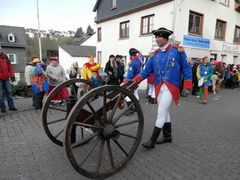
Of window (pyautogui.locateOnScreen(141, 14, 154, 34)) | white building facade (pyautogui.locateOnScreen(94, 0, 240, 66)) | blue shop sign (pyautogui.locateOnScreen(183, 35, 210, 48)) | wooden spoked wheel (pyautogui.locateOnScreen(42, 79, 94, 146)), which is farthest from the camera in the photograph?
window (pyautogui.locateOnScreen(141, 14, 154, 34))

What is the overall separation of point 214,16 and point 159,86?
40.4 feet

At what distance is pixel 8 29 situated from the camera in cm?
3738

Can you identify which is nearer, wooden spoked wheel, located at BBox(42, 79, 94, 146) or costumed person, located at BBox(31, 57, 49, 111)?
wooden spoked wheel, located at BBox(42, 79, 94, 146)

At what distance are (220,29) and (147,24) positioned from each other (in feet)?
17.4

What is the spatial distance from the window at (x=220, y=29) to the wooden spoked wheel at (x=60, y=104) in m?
12.4

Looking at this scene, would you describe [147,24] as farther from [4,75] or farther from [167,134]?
[167,134]

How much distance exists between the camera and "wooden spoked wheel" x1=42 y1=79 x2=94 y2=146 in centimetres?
295

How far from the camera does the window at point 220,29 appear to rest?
553 inches

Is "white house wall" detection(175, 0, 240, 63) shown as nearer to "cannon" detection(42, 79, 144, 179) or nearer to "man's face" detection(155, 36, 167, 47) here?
"man's face" detection(155, 36, 167, 47)

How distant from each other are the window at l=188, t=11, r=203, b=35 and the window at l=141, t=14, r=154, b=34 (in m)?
2.51

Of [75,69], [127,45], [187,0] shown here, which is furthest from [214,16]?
[75,69]

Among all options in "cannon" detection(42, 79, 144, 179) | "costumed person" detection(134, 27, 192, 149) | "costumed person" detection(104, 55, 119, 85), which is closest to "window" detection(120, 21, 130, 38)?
"costumed person" detection(104, 55, 119, 85)

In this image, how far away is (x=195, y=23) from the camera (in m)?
12.4

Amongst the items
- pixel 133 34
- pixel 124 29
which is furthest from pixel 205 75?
pixel 124 29
